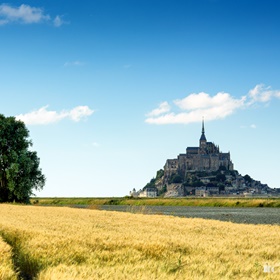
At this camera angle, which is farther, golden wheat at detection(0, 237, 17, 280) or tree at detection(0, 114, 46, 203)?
tree at detection(0, 114, 46, 203)

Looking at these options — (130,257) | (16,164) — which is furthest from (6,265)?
(16,164)

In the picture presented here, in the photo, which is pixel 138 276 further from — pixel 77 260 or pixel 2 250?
pixel 2 250

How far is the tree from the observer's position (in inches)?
2347

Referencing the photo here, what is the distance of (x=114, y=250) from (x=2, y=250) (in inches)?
102

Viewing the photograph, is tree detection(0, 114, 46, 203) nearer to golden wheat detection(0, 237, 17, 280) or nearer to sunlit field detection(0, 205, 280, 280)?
sunlit field detection(0, 205, 280, 280)

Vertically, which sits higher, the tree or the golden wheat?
the tree

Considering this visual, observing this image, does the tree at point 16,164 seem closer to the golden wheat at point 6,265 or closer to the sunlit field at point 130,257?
the sunlit field at point 130,257

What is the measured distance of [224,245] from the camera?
12.9 m

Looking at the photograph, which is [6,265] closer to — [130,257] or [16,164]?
[130,257]

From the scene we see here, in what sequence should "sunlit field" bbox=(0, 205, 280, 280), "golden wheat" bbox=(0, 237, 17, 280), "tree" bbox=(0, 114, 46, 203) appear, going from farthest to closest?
"tree" bbox=(0, 114, 46, 203) < "sunlit field" bbox=(0, 205, 280, 280) < "golden wheat" bbox=(0, 237, 17, 280)

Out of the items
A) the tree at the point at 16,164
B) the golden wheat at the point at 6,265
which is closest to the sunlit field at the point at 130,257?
the golden wheat at the point at 6,265

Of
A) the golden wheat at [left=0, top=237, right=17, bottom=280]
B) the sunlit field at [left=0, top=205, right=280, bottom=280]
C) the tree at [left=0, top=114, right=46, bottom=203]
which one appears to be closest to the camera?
the golden wheat at [left=0, top=237, right=17, bottom=280]

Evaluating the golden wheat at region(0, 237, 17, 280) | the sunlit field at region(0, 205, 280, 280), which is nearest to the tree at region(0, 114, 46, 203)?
the sunlit field at region(0, 205, 280, 280)

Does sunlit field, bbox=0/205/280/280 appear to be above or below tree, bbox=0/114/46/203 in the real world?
below
